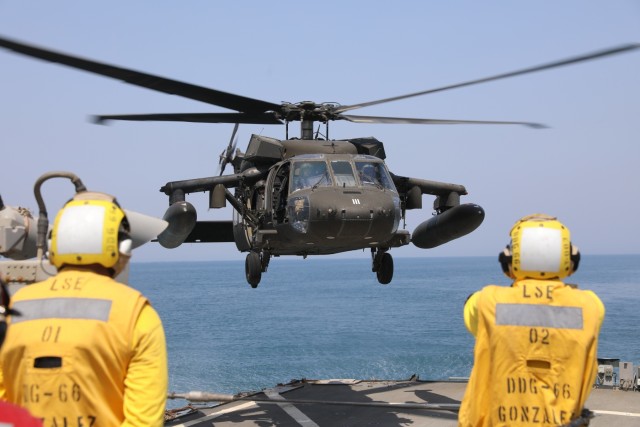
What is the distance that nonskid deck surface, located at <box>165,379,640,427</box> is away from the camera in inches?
595

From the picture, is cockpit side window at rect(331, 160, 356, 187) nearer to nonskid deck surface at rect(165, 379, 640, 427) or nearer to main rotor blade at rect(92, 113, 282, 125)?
main rotor blade at rect(92, 113, 282, 125)

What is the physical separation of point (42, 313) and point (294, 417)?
1283 centimetres

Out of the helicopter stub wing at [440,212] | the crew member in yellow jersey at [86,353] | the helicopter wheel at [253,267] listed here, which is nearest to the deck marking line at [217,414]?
the helicopter wheel at [253,267]

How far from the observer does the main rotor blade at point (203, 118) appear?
13.1m

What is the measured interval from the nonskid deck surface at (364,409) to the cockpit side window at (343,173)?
12.2ft

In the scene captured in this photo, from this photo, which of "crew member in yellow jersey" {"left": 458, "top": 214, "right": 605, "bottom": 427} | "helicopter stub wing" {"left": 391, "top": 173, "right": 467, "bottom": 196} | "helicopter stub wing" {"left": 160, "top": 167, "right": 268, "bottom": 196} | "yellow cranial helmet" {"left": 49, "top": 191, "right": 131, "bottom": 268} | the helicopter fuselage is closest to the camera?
"yellow cranial helmet" {"left": 49, "top": 191, "right": 131, "bottom": 268}

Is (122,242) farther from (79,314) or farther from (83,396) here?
(83,396)

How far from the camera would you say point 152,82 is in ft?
38.8

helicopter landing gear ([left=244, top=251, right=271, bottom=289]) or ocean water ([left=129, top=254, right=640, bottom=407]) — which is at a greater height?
helicopter landing gear ([left=244, top=251, right=271, bottom=289])

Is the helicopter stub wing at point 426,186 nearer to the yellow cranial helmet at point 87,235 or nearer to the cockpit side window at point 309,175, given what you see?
the cockpit side window at point 309,175

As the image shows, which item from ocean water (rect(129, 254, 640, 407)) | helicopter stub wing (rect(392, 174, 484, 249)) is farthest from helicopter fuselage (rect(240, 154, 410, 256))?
ocean water (rect(129, 254, 640, 407))

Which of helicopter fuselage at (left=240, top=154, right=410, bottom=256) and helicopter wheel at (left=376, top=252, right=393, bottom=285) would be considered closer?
helicopter fuselage at (left=240, top=154, right=410, bottom=256)

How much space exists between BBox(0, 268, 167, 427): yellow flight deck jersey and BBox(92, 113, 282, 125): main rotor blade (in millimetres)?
9956

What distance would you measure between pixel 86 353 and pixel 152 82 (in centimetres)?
903
